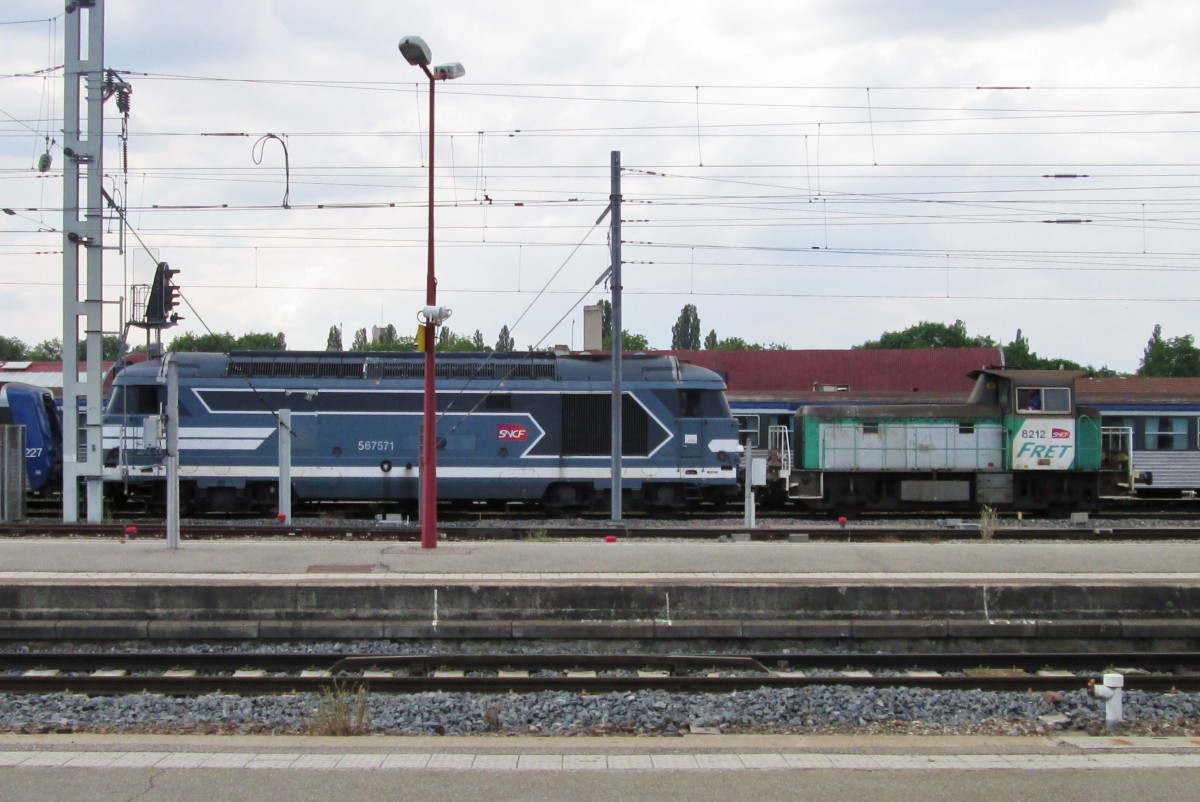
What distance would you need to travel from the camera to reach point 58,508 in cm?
2378

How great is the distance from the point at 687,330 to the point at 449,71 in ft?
225

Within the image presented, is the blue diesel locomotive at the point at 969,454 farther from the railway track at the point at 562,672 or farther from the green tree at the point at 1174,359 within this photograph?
the green tree at the point at 1174,359

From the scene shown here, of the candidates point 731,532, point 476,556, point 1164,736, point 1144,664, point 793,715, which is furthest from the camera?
point 731,532

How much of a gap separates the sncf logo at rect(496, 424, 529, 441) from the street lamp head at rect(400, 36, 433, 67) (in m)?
10.5

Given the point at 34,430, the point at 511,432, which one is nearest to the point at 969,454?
the point at 511,432

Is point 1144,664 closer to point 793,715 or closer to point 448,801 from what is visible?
point 793,715

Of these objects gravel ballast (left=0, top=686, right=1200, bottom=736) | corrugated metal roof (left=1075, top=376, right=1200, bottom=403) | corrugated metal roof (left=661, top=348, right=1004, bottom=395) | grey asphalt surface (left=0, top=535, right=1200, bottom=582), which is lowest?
gravel ballast (left=0, top=686, right=1200, bottom=736)

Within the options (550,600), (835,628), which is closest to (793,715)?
(835,628)

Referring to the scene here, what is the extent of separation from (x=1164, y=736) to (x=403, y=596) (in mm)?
7123

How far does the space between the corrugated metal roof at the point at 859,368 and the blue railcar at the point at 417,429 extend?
23.0m

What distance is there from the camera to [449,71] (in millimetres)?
12938

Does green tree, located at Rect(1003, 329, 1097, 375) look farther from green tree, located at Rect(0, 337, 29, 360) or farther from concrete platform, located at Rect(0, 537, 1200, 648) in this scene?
green tree, located at Rect(0, 337, 29, 360)

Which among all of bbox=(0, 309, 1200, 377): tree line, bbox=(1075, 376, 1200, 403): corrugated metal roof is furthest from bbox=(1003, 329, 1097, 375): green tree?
bbox=(1075, 376, 1200, 403): corrugated metal roof

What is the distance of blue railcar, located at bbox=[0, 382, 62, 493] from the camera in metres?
23.2
